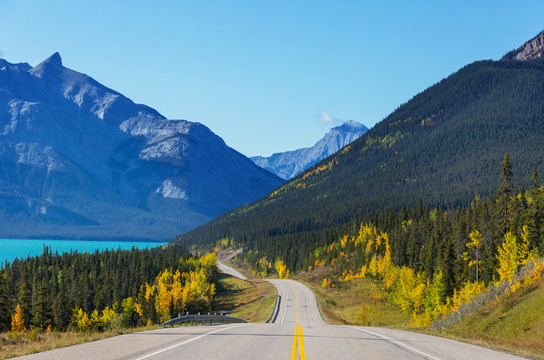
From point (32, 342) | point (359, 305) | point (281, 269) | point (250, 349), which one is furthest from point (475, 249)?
point (281, 269)

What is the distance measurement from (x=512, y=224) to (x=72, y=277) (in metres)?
108

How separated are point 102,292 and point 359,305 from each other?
213ft

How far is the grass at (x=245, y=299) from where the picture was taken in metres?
87.0

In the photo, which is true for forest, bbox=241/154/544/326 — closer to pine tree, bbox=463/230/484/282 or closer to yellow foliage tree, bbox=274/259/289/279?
pine tree, bbox=463/230/484/282

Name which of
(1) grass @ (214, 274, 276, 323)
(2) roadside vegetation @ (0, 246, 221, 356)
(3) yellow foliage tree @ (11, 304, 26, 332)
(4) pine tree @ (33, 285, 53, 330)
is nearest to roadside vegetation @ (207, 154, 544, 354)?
(1) grass @ (214, 274, 276, 323)

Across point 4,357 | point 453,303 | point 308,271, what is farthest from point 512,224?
point 308,271

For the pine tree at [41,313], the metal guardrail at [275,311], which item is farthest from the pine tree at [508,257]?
the pine tree at [41,313]

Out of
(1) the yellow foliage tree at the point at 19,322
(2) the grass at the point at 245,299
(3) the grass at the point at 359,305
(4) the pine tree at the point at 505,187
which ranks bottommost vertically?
(3) the grass at the point at 359,305

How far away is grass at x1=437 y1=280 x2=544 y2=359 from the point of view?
2733 centimetres

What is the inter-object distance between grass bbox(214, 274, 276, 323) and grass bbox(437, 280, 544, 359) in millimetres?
44395

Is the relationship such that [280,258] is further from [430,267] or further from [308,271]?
[430,267]

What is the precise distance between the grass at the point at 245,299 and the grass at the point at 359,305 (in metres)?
11.2

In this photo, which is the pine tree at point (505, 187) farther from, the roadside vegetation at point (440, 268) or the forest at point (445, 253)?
the roadside vegetation at point (440, 268)

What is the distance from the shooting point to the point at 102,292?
116312 mm
